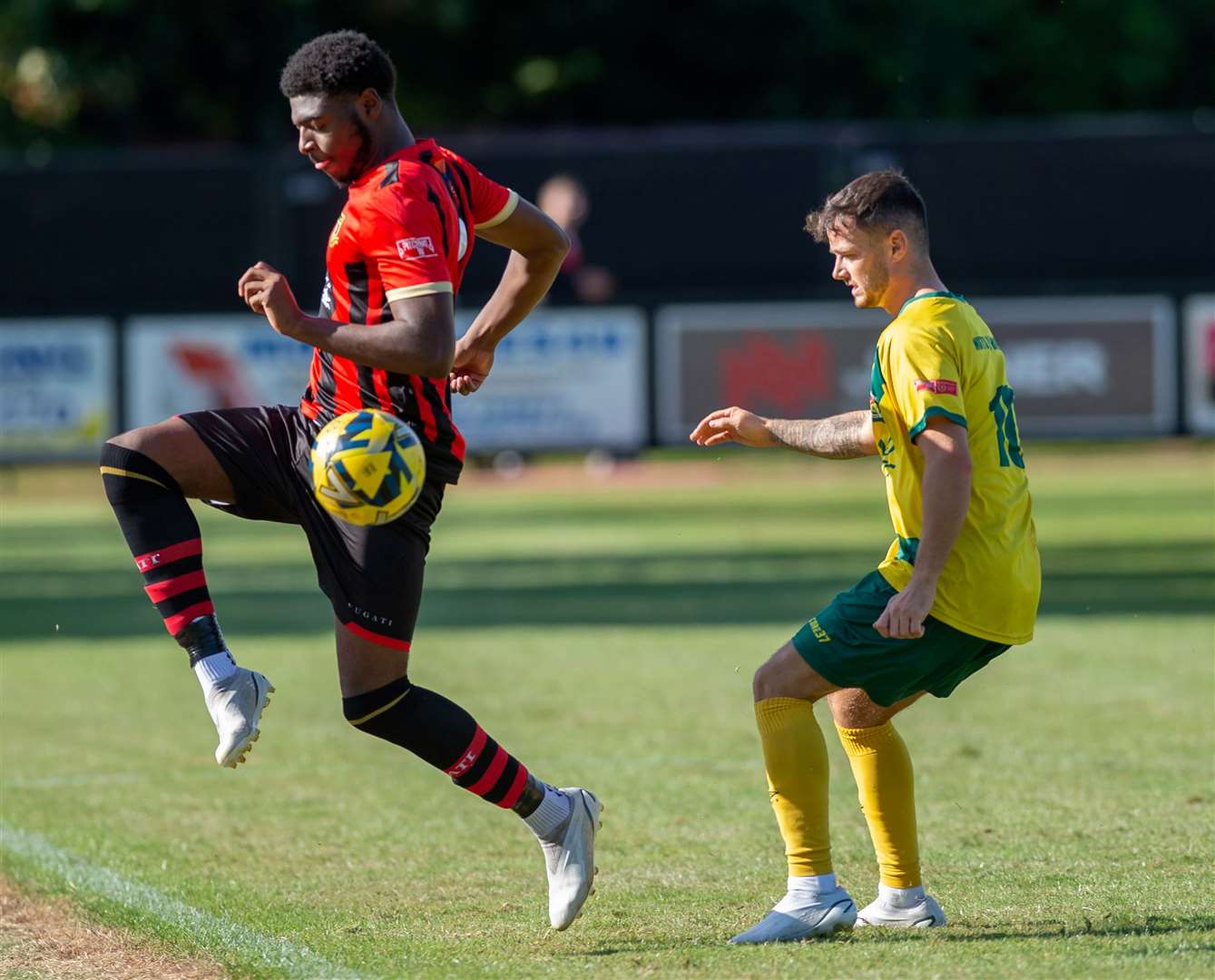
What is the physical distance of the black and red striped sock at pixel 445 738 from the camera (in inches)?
222

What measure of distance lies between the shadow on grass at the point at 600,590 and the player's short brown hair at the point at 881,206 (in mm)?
7619

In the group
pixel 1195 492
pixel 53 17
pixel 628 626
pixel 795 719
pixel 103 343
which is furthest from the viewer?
pixel 53 17

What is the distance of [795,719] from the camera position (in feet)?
18.2

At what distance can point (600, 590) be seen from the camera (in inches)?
619

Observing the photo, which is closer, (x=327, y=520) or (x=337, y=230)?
(x=337, y=230)

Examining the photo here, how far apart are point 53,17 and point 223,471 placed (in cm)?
2784

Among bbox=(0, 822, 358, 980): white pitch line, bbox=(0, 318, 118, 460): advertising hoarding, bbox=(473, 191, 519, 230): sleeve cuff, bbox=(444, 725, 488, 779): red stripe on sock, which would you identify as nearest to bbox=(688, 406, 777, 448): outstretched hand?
bbox=(473, 191, 519, 230): sleeve cuff

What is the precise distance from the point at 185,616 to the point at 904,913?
7.07 feet

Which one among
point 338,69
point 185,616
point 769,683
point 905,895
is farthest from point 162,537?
point 905,895

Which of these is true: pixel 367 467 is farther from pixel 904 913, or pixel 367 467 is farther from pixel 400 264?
pixel 904 913

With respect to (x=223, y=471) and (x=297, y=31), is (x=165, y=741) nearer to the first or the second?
(x=223, y=471)

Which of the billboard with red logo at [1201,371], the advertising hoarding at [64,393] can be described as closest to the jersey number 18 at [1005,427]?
the billboard with red logo at [1201,371]

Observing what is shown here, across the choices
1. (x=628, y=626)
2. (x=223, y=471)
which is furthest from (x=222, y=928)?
(x=628, y=626)

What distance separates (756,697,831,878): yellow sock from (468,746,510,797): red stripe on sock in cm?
75
